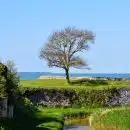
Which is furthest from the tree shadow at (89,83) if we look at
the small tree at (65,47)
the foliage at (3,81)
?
the foliage at (3,81)

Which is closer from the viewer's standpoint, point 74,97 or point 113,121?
point 113,121

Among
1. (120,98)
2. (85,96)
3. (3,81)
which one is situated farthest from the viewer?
(120,98)

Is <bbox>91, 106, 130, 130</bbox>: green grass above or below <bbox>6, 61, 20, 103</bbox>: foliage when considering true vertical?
below

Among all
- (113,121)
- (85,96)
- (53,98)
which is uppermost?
(85,96)

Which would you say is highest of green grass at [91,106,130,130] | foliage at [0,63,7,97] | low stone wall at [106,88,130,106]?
foliage at [0,63,7,97]

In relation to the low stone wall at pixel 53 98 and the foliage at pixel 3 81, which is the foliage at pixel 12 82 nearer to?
the foliage at pixel 3 81

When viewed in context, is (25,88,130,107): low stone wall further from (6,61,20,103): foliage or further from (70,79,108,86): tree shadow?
(6,61,20,103): foliage

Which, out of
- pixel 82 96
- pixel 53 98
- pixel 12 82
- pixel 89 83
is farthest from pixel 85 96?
pixel 12 82

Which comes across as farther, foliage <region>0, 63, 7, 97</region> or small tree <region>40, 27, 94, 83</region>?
small tree <region>40, 27, 94, 83</region>

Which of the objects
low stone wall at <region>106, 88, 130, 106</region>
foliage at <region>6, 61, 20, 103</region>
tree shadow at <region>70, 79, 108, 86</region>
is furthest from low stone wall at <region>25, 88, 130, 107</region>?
foliage at <region>6, 61, 20, 103</region>

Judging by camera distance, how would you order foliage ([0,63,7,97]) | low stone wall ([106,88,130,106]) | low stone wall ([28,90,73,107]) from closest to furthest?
foliage ([0,63,7,97]) → low stone wall ([28,90,73,107]) → low stone wall ([106,88,130,106])

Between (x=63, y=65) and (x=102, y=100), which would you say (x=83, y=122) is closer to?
(x=102, y=100)

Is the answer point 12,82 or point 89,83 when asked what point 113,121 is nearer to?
point 12,82

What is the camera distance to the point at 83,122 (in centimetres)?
5853
